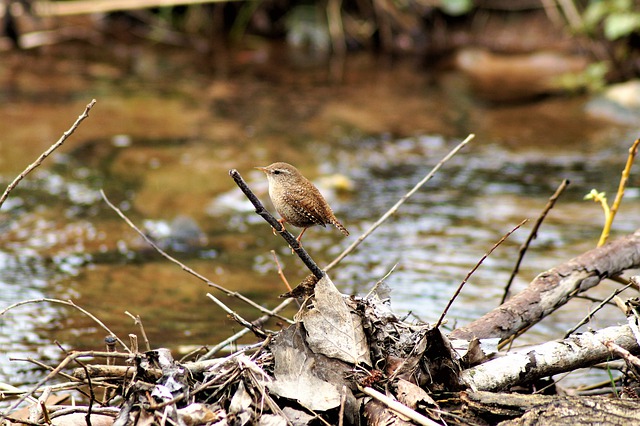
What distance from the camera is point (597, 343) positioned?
10.3 ft

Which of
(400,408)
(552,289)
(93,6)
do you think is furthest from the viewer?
(93,6)

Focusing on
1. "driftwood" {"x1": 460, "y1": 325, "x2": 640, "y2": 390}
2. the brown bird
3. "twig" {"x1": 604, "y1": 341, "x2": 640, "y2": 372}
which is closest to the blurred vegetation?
the brown bird

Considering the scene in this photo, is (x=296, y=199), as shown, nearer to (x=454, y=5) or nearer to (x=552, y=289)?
(x=552, y=289)

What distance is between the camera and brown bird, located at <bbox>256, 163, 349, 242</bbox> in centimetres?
331

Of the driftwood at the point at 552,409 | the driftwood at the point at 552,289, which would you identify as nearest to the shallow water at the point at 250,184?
A: the driftwood at the point at 552,289

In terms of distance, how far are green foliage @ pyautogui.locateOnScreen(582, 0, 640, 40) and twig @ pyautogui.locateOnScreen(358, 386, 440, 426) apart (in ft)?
33.2

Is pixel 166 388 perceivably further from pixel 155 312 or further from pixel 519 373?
pixel 155 312

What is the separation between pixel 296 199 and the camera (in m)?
3.31

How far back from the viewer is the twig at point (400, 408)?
8.37 ft

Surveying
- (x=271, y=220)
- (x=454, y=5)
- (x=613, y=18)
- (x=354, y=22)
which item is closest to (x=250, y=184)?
(x=271, y=220)

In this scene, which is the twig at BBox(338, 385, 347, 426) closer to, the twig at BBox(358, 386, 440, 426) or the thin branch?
the twig at BBox(358, 386, 440, 426)

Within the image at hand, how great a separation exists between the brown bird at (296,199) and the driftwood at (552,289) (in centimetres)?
76

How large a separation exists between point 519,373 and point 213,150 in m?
6.74

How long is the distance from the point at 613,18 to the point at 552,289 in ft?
30.5
